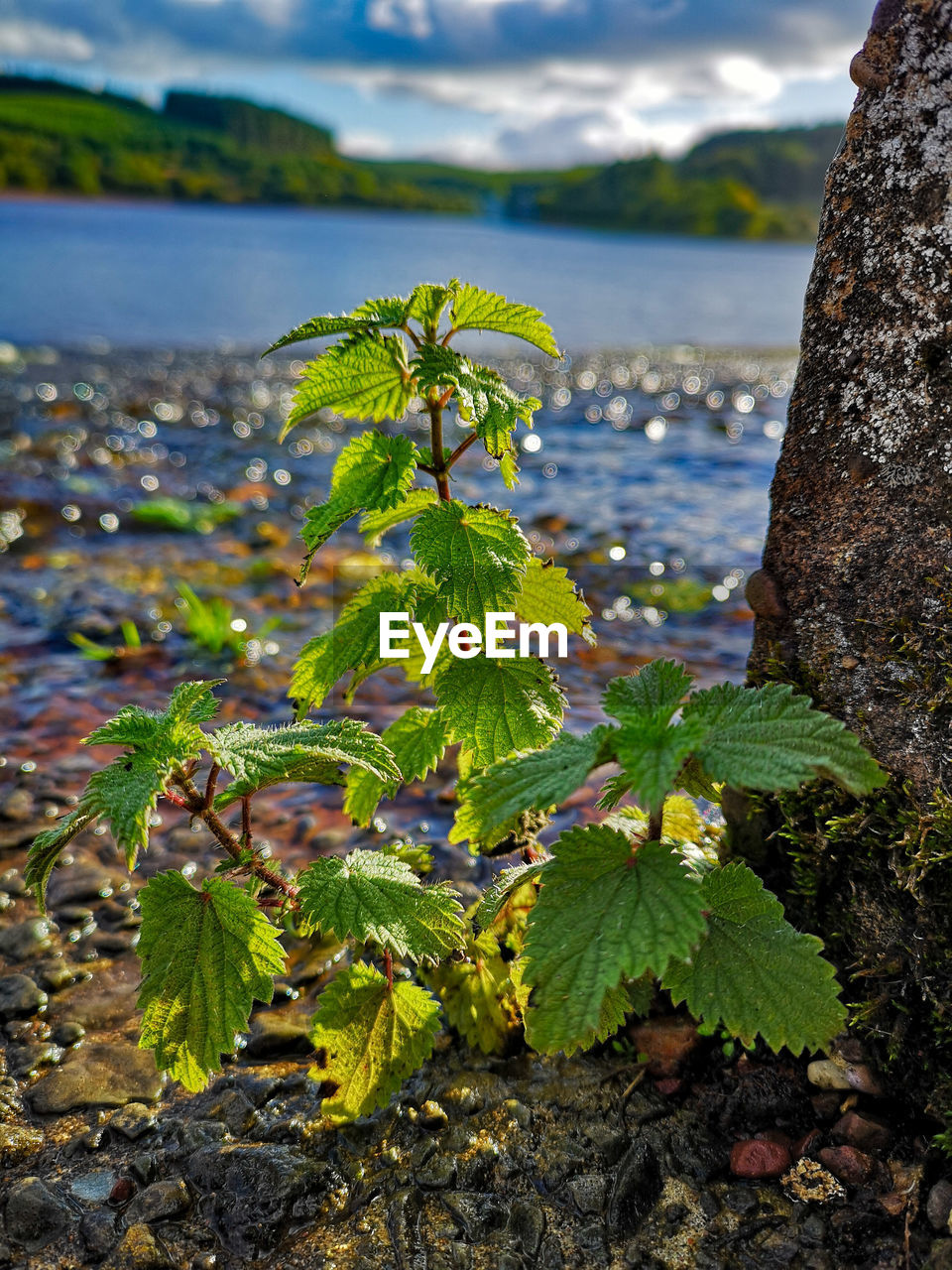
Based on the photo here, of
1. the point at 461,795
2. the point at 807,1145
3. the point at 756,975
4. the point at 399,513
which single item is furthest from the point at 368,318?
the point at 807,1145

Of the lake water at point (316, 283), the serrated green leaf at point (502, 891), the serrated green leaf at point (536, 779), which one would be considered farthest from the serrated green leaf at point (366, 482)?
the lake water at point (316, 283)

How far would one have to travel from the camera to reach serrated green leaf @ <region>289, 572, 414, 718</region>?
95.3 inches

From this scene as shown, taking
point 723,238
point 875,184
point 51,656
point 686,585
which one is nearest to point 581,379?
point 686,585

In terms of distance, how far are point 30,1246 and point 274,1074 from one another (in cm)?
73

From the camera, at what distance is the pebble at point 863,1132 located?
233 cm

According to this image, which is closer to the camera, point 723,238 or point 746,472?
point 746,472

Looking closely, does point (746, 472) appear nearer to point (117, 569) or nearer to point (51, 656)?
point (117, 569)

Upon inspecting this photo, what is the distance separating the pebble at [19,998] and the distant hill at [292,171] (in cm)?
10073

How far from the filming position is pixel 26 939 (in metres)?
3.33

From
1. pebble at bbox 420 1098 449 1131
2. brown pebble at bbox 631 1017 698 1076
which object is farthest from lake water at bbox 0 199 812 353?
brown pebble at bbox 631 1017 698 1076

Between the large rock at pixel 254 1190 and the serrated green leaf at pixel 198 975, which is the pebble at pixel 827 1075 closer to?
the large rock at pixel 254 1190

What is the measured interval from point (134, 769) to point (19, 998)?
1.57 meters

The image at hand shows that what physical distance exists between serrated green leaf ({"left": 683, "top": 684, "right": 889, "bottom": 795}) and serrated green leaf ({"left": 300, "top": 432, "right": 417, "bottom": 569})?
889mm

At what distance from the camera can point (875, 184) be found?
237 cm
